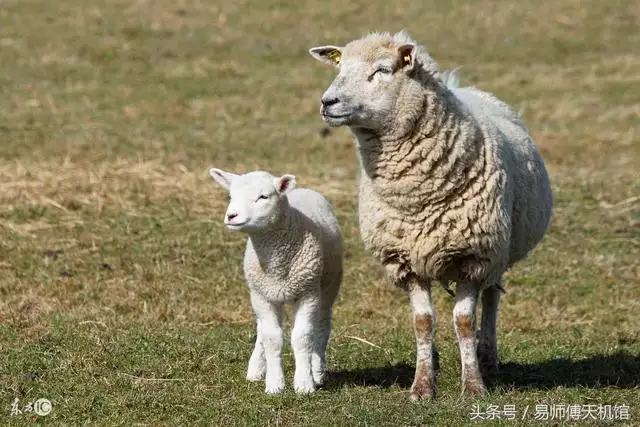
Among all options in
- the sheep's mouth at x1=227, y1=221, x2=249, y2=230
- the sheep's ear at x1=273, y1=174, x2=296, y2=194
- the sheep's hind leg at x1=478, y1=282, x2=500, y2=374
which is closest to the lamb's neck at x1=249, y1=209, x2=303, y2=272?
the sheep's ear at x1=273, y1=174, x2=296, y2=194

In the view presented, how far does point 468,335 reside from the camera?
24.3ft

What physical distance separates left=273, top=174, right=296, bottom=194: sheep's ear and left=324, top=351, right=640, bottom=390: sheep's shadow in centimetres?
132

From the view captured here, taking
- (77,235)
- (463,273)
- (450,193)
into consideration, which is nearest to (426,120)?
(450,193)

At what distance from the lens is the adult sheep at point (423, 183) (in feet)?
23.6

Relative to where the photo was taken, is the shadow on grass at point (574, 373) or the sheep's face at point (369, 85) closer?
the sheep's face at point (369, 85)

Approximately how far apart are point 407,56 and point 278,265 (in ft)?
4.87

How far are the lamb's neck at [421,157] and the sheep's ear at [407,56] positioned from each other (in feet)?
0.72

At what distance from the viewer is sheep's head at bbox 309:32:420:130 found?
7.04 m

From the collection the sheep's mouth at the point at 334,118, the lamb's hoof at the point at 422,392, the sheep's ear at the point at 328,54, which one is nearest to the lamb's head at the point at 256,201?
the sheep's mouth at the point at 334,118

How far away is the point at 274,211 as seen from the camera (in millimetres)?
7227

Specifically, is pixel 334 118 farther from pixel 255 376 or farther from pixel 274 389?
pixel 255 376

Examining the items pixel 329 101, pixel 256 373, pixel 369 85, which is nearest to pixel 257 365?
pixel 256 373

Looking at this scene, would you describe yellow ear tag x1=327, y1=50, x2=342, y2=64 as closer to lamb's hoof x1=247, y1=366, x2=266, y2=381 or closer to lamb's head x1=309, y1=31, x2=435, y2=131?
lamb's head x1=309, y1=31, x2=435, y2=131

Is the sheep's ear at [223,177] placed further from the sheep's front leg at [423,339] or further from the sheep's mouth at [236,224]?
the sheep's front leg at [423,339]
